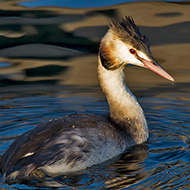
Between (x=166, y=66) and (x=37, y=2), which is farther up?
(x=37, y=2)

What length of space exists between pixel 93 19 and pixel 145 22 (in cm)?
124

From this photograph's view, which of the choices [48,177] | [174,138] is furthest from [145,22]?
[48,177]

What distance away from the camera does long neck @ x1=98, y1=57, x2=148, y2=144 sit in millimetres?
7699

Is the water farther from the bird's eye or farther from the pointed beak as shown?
the bird's eye

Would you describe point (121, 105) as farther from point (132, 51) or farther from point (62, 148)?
point (62, 148)

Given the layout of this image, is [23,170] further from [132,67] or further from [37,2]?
[37,2]

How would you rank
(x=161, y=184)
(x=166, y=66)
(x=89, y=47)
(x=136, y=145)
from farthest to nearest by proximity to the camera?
(x=89, y=47), (x=166, y=66), (x=136, y=145), (x=161, y=184)

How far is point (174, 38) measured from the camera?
1262cm

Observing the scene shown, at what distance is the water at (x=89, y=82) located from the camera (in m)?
6.63

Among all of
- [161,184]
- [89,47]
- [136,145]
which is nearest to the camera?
[161,184]

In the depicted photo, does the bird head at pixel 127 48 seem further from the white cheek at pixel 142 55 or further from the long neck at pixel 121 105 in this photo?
the long neck at pixel 121 105

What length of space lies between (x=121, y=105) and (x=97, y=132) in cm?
90

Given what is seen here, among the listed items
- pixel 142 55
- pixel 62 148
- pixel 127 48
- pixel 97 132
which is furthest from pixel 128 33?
pixel 62 148

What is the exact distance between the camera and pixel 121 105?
7.84m
